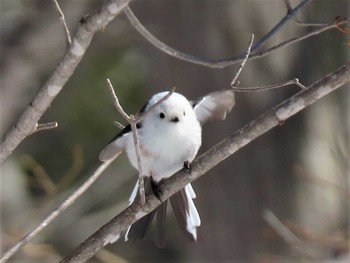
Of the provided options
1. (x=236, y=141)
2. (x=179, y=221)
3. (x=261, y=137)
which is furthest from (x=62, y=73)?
(x=261, y=137)

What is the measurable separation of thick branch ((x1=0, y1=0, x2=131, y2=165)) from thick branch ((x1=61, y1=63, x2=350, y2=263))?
0.99ft

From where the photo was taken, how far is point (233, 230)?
4098 millimetres

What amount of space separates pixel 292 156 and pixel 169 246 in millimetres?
2099

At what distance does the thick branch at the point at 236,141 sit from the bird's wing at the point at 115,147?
43 centimetres

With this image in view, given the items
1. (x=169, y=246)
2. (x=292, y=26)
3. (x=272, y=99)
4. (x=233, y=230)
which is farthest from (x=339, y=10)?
(x=169, y=246)

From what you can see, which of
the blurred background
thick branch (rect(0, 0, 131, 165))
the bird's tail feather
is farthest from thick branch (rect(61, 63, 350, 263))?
the blurred background

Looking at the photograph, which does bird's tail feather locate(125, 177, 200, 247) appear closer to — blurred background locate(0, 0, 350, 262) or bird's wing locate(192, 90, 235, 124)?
bird's wing locate(192, 90, 235, 124)

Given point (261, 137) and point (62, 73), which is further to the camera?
point (261, 137)

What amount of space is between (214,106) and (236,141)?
2.73ft

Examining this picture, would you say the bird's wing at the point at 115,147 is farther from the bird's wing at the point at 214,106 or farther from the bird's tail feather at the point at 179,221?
the bird's wing at the point at 214,106

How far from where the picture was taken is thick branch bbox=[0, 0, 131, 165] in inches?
60.9

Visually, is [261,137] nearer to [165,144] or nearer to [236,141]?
[165,144]

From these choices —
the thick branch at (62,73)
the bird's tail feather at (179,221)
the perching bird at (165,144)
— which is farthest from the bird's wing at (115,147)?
the thick branch at (62,73)

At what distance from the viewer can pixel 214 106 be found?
261 cm
